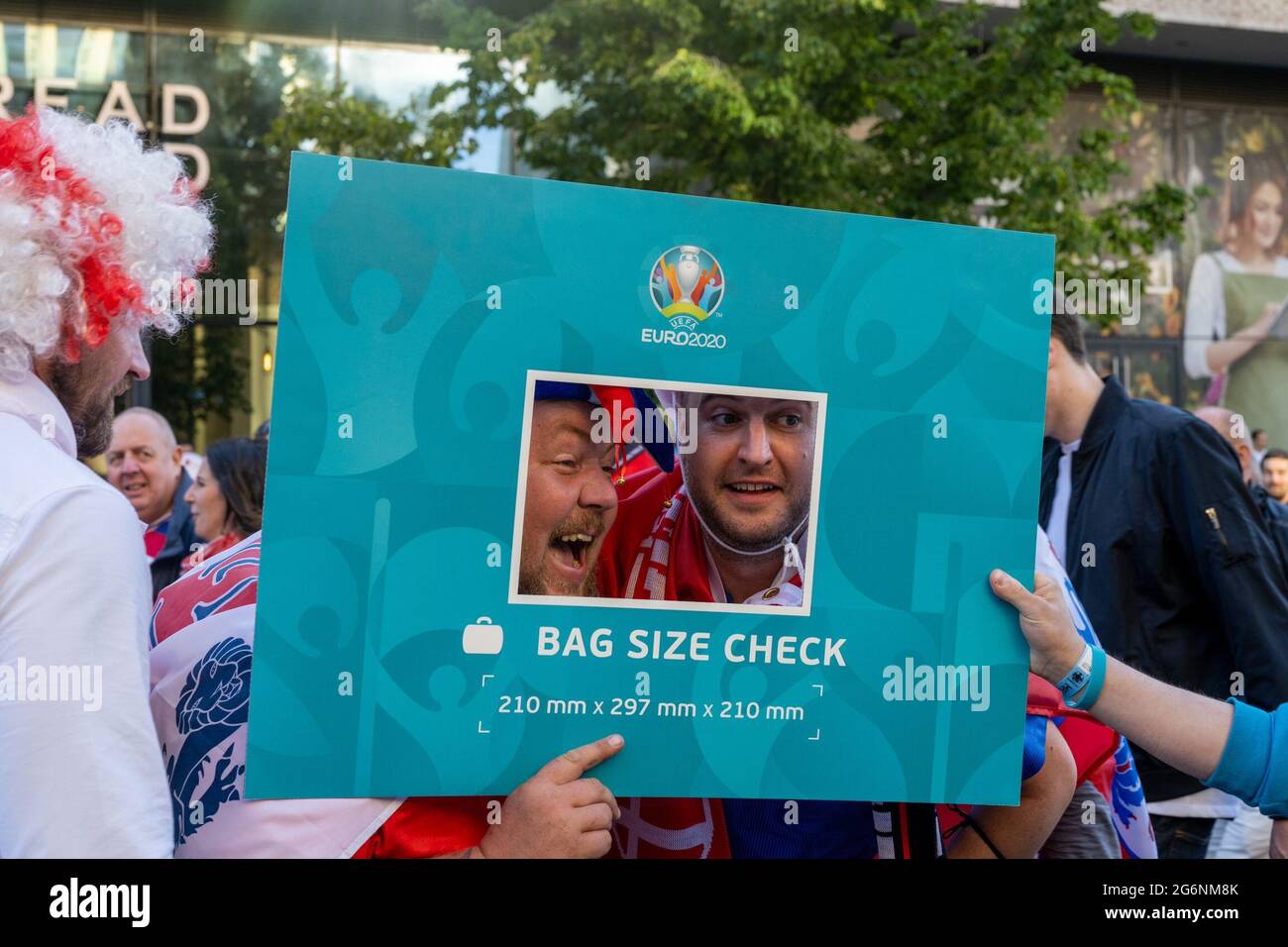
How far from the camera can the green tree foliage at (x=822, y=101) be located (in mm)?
9273

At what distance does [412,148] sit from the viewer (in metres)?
10.3

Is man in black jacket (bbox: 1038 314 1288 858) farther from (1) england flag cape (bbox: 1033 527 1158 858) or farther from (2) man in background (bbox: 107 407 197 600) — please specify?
(2) man in background (bbox: 107 407 197 600)

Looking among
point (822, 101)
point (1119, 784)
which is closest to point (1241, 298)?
point (822, 101)

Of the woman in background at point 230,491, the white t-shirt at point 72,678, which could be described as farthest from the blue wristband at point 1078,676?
the woman in background at point 230,491

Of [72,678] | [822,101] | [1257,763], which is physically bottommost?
[1257,763]

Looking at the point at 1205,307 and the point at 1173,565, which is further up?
the point at 1205,307

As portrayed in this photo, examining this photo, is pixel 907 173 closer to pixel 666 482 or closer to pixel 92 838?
pixel 666 482

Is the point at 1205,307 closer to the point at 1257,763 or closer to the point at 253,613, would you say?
the point at 1257,763

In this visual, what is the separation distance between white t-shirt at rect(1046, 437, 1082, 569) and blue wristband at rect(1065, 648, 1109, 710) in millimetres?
1858

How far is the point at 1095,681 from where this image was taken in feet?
6.33

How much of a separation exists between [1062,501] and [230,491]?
9.51 ft

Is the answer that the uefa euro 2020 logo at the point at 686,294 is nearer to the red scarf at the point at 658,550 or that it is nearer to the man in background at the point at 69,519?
the red scarf at the point at 658,550

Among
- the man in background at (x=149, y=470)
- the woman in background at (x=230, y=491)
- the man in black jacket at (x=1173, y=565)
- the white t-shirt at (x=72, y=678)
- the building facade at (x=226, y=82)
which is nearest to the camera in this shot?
the white t-shirt at (x=72, y=678)

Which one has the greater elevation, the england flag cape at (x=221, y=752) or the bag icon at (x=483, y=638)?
the bag icon at (x=483, y=638)
